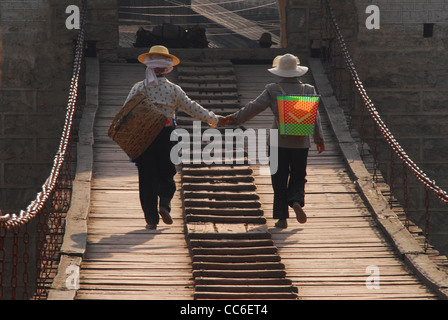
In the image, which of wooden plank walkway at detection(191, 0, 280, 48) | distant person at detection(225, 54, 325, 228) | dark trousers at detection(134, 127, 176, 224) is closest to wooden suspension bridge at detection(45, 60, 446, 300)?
distant person at detection(225, 54, 325, 228)

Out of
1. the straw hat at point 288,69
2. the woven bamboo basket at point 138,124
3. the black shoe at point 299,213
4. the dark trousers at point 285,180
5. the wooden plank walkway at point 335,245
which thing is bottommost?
the wooden plank walkway at point 335,245

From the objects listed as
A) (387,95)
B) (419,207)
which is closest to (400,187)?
(419,207)

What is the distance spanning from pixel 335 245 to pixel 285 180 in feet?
2.61

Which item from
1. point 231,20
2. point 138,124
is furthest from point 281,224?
point 231,20

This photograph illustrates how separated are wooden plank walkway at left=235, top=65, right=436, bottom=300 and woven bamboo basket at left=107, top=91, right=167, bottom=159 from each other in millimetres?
1545

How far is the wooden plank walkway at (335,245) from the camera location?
743cm

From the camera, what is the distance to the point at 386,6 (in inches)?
556

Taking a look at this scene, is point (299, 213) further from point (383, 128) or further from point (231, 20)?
point (231, 20)

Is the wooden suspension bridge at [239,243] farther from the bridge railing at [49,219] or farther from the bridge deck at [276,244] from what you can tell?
the bridge railing at [49,219]

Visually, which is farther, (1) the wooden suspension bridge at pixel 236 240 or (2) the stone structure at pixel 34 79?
(2) the stone structure at pixel 34 79

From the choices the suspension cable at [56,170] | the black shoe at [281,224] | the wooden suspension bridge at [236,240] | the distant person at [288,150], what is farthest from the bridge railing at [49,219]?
the black shoe at [281,224]

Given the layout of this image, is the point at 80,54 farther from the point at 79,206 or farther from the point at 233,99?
the point at 79,206

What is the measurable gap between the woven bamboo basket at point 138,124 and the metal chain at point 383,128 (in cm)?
251

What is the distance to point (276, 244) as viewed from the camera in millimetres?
8336
